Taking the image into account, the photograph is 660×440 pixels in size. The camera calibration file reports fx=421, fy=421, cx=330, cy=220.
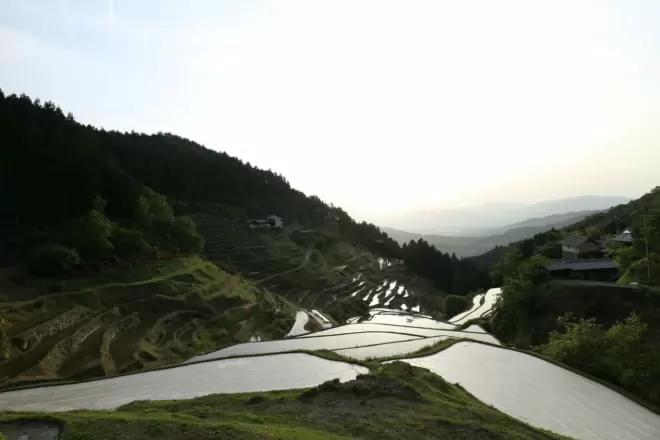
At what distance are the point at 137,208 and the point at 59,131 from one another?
10.0 meters

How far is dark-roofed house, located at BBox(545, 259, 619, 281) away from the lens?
29578 mm

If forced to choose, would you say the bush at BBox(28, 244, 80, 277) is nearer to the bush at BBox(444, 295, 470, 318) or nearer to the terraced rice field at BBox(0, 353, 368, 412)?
the terraced rice field at BBox(0, 353, 368, 412)

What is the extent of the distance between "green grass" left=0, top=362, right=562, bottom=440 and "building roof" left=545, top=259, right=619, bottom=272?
67.9ft

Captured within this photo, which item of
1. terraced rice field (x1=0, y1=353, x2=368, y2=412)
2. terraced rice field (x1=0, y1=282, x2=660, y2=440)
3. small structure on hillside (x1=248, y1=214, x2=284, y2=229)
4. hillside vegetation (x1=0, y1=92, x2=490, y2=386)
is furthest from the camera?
small structure on hillside (x1=248, y1=214, x2=284, y2=229)

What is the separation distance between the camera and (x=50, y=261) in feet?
82.3

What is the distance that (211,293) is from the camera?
104 ft

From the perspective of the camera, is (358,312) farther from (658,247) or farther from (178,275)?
(658,247)

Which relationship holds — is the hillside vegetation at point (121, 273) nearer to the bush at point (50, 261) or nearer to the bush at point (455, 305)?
the bush at point (50, 261)

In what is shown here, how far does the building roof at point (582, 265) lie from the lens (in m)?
29.6

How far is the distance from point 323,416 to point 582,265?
27.7m

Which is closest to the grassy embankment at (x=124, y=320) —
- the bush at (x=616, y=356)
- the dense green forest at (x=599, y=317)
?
the dense green forest at (x=599, y=317)

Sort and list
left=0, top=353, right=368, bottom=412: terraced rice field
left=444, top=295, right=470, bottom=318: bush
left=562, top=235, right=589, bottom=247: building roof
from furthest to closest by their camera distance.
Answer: left=444, top=295, right=470, bottom=318: bush, left=562, top=235, right=589, bottom=247: building roof, left=0, top=353, right=368, bottom=412: terraced rice field

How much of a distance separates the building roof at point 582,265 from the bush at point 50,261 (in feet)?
103

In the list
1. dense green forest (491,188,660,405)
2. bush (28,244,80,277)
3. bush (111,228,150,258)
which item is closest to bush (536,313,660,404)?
dense green forest (491,188,660,405)
